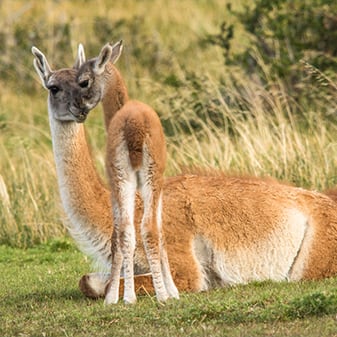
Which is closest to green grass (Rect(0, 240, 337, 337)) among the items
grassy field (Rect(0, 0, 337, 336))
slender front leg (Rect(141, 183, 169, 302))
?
grassy field (Rect(0, 0, 337, 336))

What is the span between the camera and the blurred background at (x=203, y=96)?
12914mm

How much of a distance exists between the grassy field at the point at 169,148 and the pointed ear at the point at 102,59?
4.55 ft

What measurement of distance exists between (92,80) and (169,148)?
6.56 meters

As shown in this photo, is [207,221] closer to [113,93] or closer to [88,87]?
[113,93]

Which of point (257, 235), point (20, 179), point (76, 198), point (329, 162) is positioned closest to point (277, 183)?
point (257, 235)

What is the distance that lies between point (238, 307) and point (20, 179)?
22.6 ft

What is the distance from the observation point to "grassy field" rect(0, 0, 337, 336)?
745cm

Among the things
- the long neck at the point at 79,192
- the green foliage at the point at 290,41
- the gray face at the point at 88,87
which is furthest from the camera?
the green foliage at the point at 290,41

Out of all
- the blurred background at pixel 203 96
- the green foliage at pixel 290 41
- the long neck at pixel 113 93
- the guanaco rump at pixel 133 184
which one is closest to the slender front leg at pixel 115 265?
the guanaco rump at pixel 133 184

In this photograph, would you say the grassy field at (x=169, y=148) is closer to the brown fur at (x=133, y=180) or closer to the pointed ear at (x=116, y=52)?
the brown fur at (x=133, y=180)

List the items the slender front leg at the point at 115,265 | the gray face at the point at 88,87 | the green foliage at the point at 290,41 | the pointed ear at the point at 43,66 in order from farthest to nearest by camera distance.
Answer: the green foliage at the point at 290,41, the pointed ear at the point at 43,66, the gray face at the point at 88,87, the slender front leg at the point at 115,265

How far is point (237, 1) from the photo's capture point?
944 inches

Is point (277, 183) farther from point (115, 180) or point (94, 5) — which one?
point (94, 5)

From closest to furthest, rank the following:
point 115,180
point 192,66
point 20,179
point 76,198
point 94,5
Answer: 1. point 115,180
2. point 76,198
3. point 20,179
4. point 192,66
5. point 94,5
